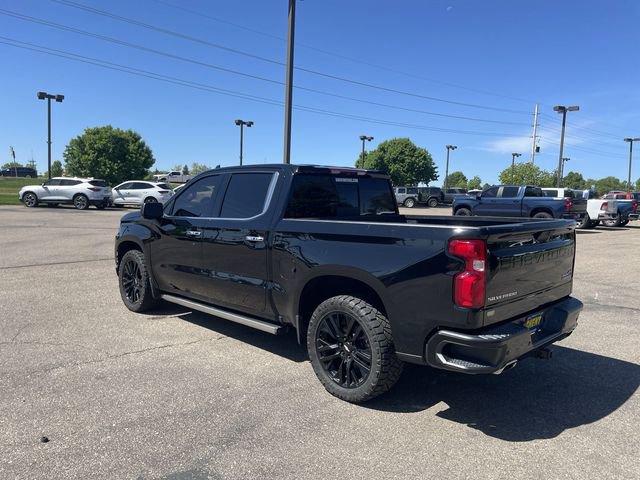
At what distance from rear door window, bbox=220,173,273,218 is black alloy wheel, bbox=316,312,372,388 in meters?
1.30

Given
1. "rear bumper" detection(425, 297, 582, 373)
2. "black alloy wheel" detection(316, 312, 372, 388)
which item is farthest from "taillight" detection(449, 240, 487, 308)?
"black alloy wheel" detection(316, 312, 372, 388)

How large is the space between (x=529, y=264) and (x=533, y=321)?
17.2 inches

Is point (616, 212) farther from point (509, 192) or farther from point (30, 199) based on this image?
point (30, 199)

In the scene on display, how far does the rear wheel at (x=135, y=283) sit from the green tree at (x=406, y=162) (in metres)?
57.9

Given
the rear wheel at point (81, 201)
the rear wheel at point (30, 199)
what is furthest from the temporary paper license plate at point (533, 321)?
the rear wheel at point (30, 199)

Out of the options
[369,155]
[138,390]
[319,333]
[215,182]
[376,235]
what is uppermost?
[369,155]

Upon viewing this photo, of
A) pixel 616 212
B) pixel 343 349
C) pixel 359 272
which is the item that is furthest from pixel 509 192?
pixel 359 272

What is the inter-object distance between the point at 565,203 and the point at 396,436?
1817 cm

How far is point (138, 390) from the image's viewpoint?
4.01 meters

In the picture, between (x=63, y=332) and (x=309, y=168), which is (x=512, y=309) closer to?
(x=309, y=168)

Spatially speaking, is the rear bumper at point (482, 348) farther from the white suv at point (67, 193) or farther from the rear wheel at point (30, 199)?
the rear wheel at point (30, 199)

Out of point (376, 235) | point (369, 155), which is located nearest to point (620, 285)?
point (376, 235)

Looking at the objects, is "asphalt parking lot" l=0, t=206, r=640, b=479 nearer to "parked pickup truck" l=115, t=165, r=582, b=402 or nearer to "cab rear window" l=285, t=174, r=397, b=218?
"parked pickup truck" l=115, t=165, r=582, b=402

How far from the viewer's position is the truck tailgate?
10.9 ft
